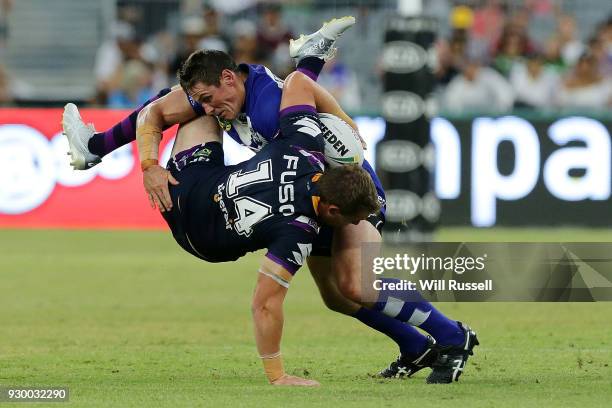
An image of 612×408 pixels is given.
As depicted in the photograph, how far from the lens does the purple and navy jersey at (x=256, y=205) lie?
7715 mm

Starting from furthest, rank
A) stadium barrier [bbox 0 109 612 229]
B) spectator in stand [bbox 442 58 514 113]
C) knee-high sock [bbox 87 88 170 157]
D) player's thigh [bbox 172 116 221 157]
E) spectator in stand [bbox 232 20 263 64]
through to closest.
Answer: spectator in stand [bbox 232 20 263 64], spectator in stand [bbox 442 58 514 113], stadium barrier [bbox 0 109 612 229], knee-high sock [bbox 87 88 170 157], player's thigh [bbox 172 116 221 157]

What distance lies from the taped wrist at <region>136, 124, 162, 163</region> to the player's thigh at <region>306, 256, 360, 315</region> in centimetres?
119

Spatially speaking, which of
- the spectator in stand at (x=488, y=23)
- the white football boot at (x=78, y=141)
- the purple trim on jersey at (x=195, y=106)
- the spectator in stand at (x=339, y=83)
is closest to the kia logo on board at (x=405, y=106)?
the spectator in stand at (x=339, y=83)

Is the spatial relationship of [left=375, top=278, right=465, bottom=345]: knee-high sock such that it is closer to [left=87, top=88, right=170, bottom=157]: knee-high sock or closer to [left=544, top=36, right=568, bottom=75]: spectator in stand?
[left=87, top=88, right=170, bottom=157]: knee-high sock

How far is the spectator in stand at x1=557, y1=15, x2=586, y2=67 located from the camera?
70.1ft

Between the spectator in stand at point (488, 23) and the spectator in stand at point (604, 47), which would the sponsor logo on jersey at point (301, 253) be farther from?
the spectator in stand at point (488, 23)

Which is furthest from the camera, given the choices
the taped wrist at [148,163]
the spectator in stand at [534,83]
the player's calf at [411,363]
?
the spectator in stand at [534,83]

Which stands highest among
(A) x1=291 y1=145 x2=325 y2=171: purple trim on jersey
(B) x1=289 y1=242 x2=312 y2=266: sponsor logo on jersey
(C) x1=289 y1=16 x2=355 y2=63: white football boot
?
(C) x1=289 y1=16 x2=355 y2=63: white football boot

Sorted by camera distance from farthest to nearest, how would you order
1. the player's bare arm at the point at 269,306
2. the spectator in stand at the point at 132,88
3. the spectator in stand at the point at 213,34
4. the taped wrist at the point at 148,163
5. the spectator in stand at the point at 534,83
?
the spectator in stand at the point at 132,88 → the spectator in stand at the point at 213,34 → the spectator in stand at the point at 534,83 → the taped wrist at the point at 148,163 → the player's bare arm at the point at 269,306

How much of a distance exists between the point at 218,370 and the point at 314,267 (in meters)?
0.99

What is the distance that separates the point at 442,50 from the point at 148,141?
13.3m

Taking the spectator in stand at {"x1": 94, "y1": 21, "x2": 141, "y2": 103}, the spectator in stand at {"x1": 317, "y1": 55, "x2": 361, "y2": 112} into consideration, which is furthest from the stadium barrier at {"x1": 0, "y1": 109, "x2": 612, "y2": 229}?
the spectator in stand at {"x1": 94, "y1": 21, "x2": 141, "y2": 103}

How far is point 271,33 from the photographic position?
2144 cm

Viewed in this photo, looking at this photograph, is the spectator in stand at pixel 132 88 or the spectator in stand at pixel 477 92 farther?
the spectator in stand at pixel 132 88
